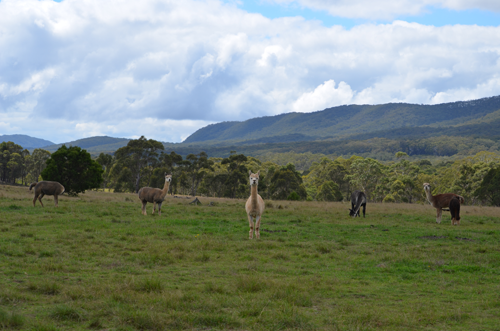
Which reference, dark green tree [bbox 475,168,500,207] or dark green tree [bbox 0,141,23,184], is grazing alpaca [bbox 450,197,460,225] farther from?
dark green tree [bbox 0,141,23,184]

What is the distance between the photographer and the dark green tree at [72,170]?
38872 mm

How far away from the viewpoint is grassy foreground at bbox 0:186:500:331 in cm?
618

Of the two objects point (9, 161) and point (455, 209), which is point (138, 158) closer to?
point (9, 161)

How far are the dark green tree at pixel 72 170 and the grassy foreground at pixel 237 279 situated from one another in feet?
77.3

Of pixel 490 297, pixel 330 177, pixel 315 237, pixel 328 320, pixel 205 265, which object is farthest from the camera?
pixel 330 177

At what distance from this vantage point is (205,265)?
1036 cm

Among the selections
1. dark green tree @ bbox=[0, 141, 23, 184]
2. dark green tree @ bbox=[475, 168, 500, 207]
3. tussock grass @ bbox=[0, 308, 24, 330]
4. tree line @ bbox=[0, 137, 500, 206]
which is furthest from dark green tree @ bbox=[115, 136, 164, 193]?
tussock grass @ bbox=[0, 308, 24, 330]

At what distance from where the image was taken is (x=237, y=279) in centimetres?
863

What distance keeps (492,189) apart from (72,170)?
2146 inches

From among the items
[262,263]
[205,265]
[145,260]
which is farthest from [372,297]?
[145,260]

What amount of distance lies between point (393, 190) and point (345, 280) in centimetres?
7514

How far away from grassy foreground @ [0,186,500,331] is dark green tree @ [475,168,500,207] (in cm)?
4414

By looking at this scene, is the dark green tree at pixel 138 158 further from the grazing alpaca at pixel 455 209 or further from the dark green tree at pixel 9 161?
the grazing alpaca at pixel 455 209

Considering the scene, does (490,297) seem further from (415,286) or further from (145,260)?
(145,260)
